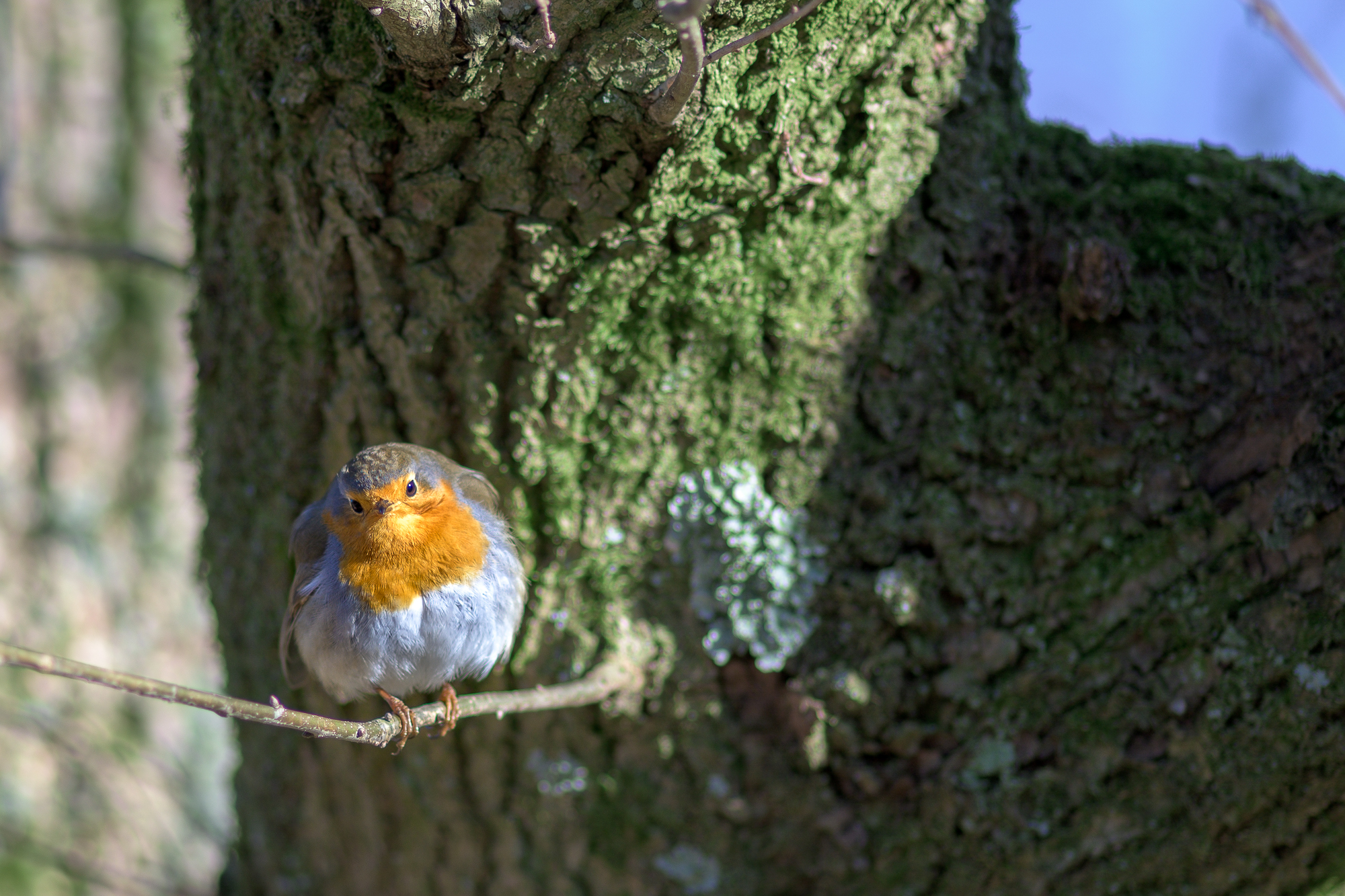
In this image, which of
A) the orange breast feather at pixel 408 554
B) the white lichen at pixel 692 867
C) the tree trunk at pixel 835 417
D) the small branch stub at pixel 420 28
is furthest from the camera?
the white lichen at pixel 692 867

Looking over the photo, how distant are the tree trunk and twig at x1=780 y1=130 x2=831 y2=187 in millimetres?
23

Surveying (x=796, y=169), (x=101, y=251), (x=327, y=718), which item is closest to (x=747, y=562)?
(x=796, y=169)

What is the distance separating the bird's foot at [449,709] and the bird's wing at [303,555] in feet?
1.26

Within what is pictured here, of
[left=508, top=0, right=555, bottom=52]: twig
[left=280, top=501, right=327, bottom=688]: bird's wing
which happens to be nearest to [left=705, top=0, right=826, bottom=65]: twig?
[left=508, top=0, right=555, bottom=52]: twig

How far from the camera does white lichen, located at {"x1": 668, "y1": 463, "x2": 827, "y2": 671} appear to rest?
219 centimetres

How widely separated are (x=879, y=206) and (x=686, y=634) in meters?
1.12

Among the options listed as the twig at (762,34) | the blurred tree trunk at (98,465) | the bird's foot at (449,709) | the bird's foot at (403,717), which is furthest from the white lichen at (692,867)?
the blurred tree trunk at (98,465)

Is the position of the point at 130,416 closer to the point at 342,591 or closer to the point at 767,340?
the point at 342,591

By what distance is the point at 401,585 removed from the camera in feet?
6.67

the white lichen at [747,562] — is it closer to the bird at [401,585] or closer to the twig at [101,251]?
the bird at [401,585]

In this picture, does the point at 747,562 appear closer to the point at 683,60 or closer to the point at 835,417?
the point at 835,417

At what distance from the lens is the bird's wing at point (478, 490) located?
2162 mm

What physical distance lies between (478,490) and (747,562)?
668mm

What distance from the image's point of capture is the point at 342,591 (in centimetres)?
204
